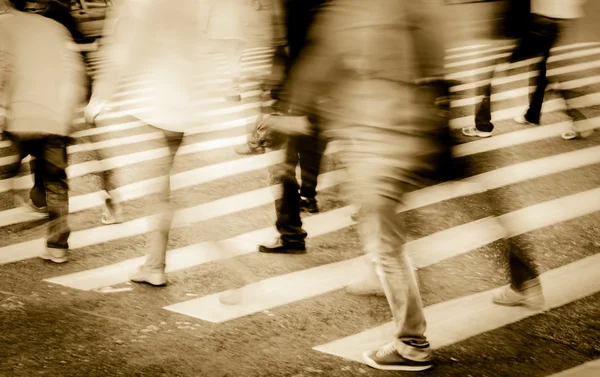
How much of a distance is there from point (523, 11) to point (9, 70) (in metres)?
5.07

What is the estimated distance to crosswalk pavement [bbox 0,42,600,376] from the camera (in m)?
4.93

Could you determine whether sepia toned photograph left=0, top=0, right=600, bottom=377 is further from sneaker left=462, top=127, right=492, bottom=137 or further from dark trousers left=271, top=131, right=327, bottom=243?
sneaker left=462, top=127, right=492, bottom=137

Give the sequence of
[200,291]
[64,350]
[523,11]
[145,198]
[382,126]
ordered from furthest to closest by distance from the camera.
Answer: [523,11], [145,198], [200,291], [64,350], [382,126]

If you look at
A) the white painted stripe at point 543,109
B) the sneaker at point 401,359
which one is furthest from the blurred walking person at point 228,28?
the sneaker at point 401,359

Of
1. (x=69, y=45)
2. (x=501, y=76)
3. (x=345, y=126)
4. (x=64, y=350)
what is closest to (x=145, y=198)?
(x=69, y=45)

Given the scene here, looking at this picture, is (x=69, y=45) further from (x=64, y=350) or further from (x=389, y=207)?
(x=389, y=207)

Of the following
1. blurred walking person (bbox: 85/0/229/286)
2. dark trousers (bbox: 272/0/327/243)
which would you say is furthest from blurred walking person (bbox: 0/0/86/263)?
dark trousers (bbox: 272/0/327/243)

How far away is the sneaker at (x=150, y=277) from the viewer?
5.30m

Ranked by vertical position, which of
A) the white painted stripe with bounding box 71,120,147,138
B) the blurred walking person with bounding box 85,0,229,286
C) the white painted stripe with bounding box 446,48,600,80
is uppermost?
the blurred walking person with bounding box 85,0,229,286

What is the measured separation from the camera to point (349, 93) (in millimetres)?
3795

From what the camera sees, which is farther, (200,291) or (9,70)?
(9,70)

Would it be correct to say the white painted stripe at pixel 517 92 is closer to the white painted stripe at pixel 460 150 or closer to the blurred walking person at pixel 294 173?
the white painted stripe at pixel 460 150

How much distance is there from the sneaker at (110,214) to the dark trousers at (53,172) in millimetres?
844

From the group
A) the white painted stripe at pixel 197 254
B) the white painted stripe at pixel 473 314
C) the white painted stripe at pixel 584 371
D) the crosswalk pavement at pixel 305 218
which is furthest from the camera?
the white painted stripe at pixel 197 254
